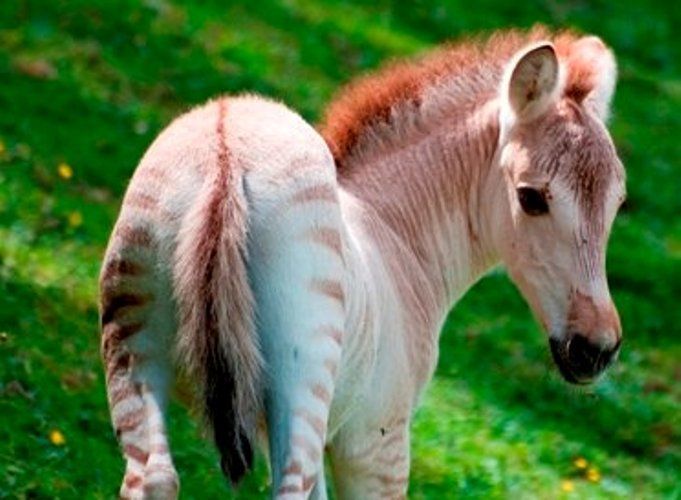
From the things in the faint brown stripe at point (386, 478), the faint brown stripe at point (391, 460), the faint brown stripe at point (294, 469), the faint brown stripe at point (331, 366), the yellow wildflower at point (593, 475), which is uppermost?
the faint brown stripe at point (331, 366)

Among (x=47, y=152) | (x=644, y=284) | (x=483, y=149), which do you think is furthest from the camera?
(x=644, y=284)

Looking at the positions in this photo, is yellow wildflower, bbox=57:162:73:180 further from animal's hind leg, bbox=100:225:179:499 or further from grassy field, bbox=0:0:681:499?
animal's hind leg, bbox=100:225:179:499

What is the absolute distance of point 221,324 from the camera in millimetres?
4430

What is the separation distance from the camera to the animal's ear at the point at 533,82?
5.56 meters

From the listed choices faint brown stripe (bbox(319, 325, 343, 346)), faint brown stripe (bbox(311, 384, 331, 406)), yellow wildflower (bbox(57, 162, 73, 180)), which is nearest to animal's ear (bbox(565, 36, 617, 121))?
faint brown stripe (bbox(319, 325, 343, 346))

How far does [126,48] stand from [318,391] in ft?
25.2

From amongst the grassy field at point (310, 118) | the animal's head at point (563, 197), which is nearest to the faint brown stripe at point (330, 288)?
the animal's head at point (563, 197)

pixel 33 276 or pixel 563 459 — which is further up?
pixel 33 276

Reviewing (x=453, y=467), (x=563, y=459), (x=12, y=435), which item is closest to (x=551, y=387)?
(x=563, y=459)

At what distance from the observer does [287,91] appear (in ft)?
39.6

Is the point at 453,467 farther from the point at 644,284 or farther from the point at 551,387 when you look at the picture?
the point at 644,284

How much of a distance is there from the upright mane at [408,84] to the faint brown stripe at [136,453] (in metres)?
1.70

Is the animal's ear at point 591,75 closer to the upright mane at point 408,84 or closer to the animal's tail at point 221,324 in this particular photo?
the upright mane at point 408,84

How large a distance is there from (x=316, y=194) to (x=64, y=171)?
4965 millimetres
